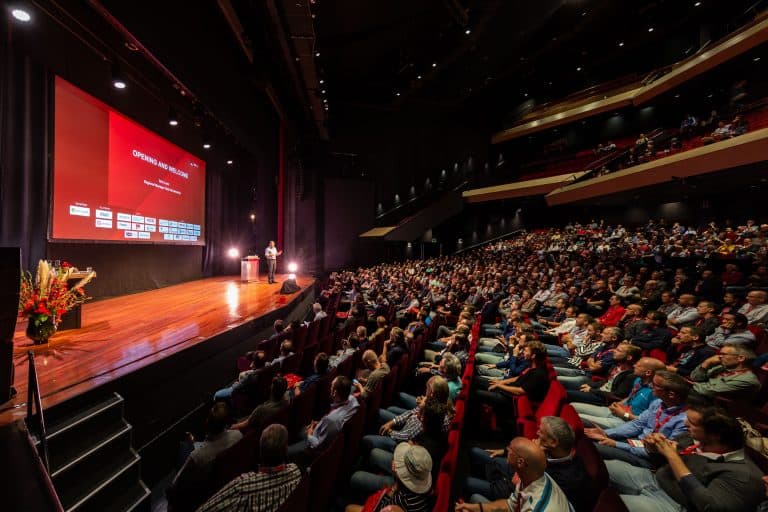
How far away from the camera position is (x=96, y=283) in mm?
5902

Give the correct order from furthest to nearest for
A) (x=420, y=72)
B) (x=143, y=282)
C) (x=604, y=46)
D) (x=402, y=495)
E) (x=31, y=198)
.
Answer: (x=604, y=46)
(x=420, y=72)
(x=143, y=282)
(x=31, y=198)
(x=402, y=495)

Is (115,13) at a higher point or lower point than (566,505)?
higher

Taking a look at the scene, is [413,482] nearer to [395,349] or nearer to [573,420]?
[573,420]

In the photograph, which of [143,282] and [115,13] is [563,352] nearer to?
[115,13]

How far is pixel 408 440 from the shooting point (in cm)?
206

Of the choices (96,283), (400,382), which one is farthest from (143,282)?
(400,382)

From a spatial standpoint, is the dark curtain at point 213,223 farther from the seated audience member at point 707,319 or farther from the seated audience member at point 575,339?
the seated audience member at point 707,319

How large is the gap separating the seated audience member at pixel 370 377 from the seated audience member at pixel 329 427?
0.75 feet

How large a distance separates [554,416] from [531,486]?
57cm

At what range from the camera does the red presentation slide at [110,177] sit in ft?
15.5

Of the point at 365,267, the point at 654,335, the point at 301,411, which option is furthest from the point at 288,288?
the point at 365,267

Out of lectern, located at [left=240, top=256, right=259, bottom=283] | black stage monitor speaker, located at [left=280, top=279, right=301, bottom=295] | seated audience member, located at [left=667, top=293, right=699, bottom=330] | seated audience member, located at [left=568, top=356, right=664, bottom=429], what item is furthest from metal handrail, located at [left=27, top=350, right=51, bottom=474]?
lectern, located at [left=240, top=256, right=259, bottom=283]

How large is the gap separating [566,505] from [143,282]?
782cm

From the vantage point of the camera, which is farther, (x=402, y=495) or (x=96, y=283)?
(x=96, y=283)
